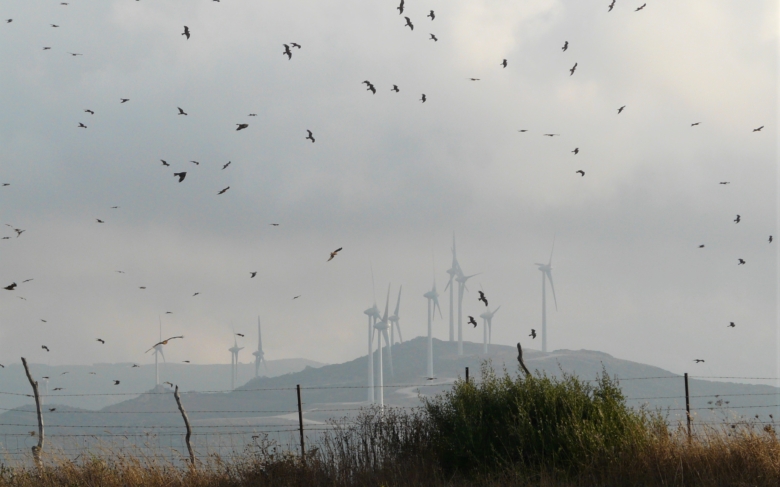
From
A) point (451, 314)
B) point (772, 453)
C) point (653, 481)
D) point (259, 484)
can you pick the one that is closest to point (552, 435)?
point (653, 481)

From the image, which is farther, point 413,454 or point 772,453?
point 413,454

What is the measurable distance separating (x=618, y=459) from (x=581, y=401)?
77.3 inches

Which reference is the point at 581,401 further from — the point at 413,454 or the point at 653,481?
the point at 413,454

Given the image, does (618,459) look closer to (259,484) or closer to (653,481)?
(653,481)

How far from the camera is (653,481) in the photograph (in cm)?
1738

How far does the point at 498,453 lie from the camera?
1897 centimetres

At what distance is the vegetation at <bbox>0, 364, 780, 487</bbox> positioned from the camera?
17.8m

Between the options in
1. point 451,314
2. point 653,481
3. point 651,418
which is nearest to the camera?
point 653,481

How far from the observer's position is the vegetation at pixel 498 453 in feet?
58.4

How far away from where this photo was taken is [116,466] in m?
19.9

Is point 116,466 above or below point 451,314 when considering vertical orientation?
below

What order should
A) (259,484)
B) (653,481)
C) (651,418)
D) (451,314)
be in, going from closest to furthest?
(653,481) → (259,484) → (651,418) → (451,314)

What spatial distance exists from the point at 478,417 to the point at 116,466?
857 centimetres

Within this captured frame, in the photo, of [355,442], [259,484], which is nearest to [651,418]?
[355,442]
